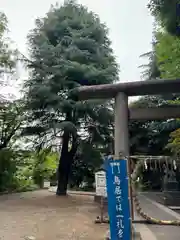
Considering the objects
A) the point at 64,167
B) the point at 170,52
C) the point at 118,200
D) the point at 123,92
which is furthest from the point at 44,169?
the point at 118,200

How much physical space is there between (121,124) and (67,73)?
8.27 metres

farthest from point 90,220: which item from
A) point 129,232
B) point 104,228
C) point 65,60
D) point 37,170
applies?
point 37,170

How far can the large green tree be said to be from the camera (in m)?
14.2

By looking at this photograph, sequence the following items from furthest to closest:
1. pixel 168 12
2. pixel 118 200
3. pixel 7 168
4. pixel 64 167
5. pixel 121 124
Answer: pixel 7 168
pixel 64 167
pixel 121 124
pixel 168 12
pixel 118 200

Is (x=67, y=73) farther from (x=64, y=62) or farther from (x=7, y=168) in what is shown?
(x=7, y=168)

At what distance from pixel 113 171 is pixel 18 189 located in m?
15.4

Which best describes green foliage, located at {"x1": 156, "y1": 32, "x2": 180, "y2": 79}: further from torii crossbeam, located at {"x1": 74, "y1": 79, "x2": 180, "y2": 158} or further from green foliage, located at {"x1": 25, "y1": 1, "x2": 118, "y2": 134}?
green foliage, located at {"x1": 25, "y1": 1, "x2": 118, "y2": 134}

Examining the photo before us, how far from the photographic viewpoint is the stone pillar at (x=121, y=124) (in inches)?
262

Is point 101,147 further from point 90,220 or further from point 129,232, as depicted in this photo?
point 129,232

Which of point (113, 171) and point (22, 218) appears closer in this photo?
point (113, 171)

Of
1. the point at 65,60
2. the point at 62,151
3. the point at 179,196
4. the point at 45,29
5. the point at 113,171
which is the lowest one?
the point at 179,196

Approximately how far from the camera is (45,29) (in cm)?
1597

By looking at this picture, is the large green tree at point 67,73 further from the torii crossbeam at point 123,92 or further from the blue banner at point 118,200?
the blue banner at point 118,200

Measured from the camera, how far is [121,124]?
6.82m
